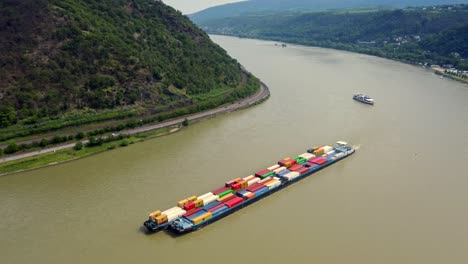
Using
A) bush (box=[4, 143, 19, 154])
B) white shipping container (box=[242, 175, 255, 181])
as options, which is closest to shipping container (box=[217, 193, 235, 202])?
white shipping container (box=[242, 175, 255, 181])

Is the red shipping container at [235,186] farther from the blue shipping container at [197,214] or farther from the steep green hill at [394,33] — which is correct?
the steep green hill at [394,33]

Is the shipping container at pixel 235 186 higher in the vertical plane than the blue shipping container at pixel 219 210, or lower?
higher

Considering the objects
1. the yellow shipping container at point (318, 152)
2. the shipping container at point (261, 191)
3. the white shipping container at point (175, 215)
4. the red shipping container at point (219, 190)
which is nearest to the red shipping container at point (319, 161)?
the yellow shipping container at point (318, 152)

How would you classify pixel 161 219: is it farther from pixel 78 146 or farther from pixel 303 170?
pixel 78 146

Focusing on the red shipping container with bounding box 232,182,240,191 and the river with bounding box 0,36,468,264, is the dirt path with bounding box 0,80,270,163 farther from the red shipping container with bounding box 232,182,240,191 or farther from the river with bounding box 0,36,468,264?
the red shipping container with bounding box 232,182,240,191

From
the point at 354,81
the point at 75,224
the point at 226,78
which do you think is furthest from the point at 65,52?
the point at 354,81

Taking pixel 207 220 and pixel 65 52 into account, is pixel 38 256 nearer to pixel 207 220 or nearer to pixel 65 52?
pixel 207 220

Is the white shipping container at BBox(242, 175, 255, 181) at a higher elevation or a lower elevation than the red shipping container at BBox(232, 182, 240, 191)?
lower
